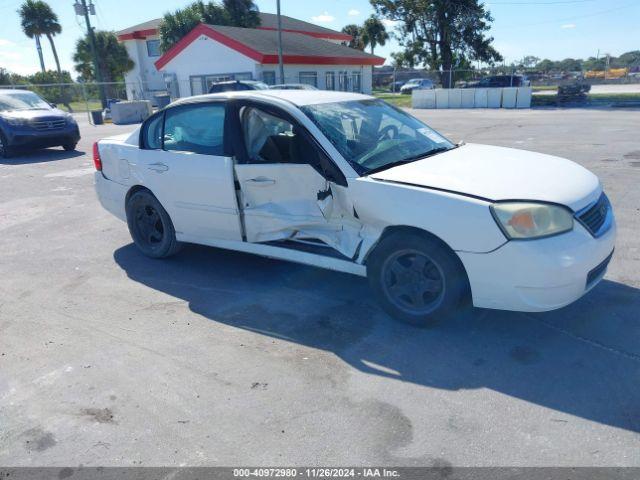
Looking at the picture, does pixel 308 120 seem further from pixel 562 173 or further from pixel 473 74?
pixel 473 74

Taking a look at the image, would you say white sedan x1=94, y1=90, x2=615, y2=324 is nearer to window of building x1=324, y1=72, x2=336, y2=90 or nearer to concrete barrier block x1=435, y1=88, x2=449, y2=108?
concrete barrier block x1=435, y1=88, x2=449, y2=108

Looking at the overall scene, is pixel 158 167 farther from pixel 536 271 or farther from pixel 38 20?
pixel 38 20

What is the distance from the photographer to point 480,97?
25984mm

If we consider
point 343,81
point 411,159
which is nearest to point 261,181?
point 411,159

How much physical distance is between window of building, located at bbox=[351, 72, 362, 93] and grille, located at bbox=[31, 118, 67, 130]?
1136 inches

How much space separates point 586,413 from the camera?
9.10 ft

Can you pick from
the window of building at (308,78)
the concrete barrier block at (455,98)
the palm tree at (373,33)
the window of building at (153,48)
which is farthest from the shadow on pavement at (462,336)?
the palm tree at (373,33)

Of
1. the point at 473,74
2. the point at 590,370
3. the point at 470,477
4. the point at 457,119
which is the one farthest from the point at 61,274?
the point at 473,74

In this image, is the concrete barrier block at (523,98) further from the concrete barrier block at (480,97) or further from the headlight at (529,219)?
the headlight at (529,219)

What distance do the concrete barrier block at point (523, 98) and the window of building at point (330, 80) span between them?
1537cm

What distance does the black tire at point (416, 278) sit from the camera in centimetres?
347

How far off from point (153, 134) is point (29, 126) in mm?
9846

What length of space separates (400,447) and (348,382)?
631mm

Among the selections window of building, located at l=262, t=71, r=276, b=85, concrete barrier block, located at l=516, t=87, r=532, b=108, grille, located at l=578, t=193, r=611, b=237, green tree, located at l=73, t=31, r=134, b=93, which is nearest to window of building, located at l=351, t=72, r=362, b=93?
window of building, located at l=262, t=71, r=276, b=85
